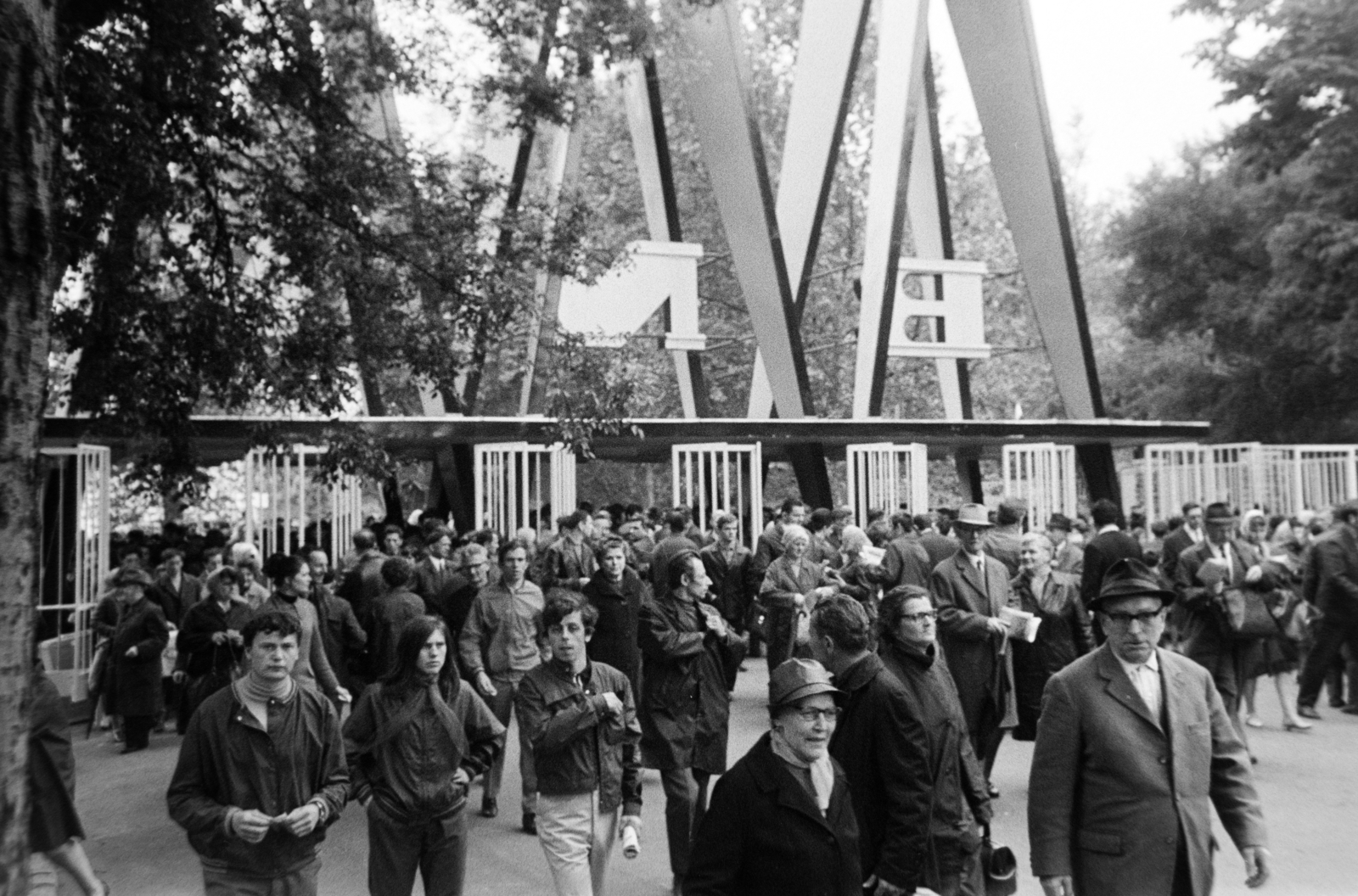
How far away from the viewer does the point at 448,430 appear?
18484 millimetres

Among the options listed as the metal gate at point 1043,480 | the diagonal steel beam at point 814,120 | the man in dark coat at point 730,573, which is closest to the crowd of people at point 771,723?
the man in dark coat at point 730,573

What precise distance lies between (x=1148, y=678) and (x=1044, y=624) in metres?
4.17

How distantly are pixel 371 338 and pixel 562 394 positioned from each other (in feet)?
5.58

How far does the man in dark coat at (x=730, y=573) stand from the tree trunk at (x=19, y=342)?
9864 mm

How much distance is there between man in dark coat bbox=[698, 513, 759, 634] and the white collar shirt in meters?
7.65

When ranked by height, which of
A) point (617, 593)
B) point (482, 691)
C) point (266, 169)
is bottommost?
point (482, 691)

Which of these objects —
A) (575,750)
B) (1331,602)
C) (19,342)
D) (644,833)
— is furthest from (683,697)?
(1331,602)

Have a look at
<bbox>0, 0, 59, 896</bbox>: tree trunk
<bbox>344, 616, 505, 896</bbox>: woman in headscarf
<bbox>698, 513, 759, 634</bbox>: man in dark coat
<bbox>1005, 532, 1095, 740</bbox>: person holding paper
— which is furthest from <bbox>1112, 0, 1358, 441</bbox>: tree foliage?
<bbox>0, 0, 59, 896</bbox>: tree trunk

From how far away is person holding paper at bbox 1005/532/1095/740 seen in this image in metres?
8.95

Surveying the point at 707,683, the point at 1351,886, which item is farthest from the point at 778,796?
the point at 1351,886

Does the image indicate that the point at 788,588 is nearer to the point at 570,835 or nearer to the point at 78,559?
the point at 570,835

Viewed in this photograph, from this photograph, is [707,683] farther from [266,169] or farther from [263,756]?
[266,169]

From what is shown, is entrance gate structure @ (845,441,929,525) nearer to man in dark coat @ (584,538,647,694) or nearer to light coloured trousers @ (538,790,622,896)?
man in dark coat @ (584,538,647,694)

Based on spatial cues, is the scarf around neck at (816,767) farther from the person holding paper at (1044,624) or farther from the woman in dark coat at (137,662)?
the woman in dark coat at (137,662)
